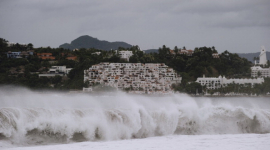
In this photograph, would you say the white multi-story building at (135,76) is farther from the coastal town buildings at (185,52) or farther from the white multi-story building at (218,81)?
the coastal town buildings at (185,52)

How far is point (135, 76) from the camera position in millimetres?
113062

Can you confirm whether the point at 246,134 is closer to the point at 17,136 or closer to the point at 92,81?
the point at 17,136

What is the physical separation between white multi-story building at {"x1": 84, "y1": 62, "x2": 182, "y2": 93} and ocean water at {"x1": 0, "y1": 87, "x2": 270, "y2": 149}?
75475 millimetres

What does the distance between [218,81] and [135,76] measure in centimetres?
2156

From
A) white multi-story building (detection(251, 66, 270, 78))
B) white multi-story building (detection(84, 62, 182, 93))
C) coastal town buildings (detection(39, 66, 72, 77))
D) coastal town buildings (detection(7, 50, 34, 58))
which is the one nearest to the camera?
white multi-story building (detection(84, 62, 182, 93))

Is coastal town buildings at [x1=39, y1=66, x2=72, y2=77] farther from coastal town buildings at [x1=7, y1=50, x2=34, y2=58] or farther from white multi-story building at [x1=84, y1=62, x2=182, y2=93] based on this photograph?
coastal town buildings at [x1=7, y1=50, x2=34, y2=58]

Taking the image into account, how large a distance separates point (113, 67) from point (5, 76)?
2811 cm

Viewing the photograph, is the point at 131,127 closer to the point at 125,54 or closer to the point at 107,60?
the point at 107,60

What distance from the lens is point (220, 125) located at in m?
24.8

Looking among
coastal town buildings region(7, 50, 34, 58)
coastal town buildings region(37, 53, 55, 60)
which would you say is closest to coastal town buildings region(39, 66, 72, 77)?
coastal town buildings region(37, 53, 55, 60)

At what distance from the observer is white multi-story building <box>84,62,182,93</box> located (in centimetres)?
10544

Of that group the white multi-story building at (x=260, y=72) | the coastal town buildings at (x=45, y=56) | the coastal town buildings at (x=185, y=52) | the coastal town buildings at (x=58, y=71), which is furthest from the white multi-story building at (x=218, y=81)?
the coastal town buildings at (x=45, y=56)

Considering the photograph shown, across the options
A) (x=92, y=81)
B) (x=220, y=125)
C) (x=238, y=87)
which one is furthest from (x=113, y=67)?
(x=220, y=125)

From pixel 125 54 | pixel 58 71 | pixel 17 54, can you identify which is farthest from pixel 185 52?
pixel 17 54
